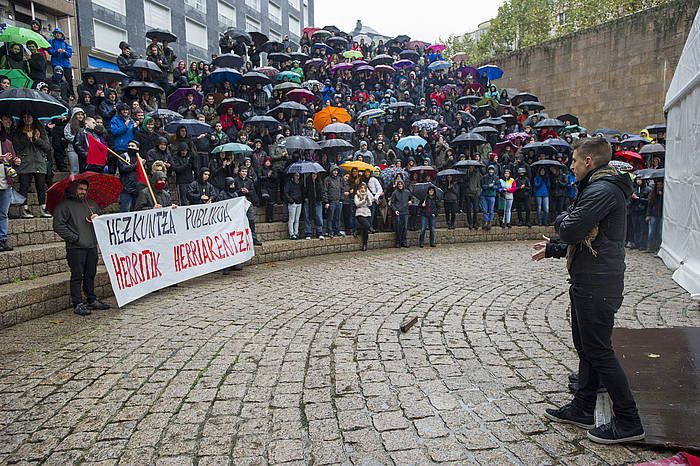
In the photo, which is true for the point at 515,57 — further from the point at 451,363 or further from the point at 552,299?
the point at 451,363

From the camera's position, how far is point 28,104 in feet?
26.5

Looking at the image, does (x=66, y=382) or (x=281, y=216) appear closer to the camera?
(x=66, y=382)

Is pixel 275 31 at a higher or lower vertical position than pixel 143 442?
higher

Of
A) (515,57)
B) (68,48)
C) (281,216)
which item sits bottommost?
(281,216)

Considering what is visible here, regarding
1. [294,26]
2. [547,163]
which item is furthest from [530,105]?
[294,26]

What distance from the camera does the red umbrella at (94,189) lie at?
656 cm

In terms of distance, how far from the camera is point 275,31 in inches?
1745

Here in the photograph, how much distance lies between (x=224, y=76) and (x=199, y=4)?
24.1 meters

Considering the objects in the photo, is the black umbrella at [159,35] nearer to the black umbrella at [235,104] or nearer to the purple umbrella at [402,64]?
the black umbrella at [235,104]

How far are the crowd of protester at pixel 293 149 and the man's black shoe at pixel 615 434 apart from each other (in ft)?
25.0

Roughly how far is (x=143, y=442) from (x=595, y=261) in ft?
11.0

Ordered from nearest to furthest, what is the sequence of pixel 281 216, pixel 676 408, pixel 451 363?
pixel 676 408
pixel 451 363
pixel 281 216

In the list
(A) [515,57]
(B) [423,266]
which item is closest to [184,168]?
(B) [423,266]

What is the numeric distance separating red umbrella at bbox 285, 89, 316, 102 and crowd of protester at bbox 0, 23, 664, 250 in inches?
2.6
